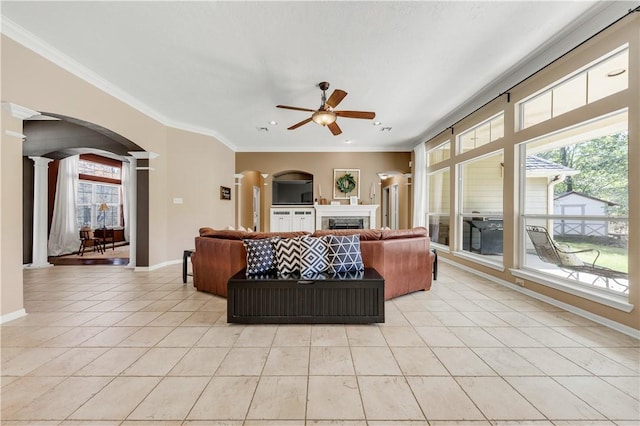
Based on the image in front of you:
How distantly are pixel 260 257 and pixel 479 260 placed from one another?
3.66 meters

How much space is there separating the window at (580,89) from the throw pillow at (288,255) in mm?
3406

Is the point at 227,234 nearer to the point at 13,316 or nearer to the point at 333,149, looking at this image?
the point at 13,316

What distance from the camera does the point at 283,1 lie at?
2174 mm

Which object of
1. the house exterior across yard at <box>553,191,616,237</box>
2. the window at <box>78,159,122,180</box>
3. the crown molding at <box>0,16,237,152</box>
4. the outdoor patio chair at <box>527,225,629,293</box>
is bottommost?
the outdoor patio chair at <box>527,225,629,293</box>

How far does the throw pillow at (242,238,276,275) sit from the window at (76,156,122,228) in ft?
22.8

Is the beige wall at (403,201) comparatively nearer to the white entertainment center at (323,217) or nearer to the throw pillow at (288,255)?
the white entertainment center at (323,217)

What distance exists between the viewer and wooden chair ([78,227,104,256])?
6203 millimetres

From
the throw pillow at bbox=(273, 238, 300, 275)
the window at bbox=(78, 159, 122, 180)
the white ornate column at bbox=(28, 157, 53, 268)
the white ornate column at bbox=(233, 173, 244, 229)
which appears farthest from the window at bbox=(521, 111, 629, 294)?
the window at bbox=(78, 159, 122, 180)

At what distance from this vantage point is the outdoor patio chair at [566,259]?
98.6 inches

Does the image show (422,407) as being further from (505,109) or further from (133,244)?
(133,244)

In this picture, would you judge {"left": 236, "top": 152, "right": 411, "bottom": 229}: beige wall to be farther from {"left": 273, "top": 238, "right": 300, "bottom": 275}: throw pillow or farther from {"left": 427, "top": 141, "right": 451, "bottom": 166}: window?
{"left": 273, "top": 238, "right": 300, "bottom": 275}: throw pillow

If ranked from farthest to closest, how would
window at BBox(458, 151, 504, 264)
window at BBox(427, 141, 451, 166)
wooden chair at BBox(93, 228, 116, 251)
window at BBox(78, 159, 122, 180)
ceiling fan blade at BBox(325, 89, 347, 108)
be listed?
window at BBox(78, 159, 122, 180)
wooden chair at BBox(93, 228, 116, 251)
window at BBox(427, 141, 451, 166)
window at BBox(458, 151, 504, 264)
ceiling fan blade at BBox(325, 89, 347, 108)

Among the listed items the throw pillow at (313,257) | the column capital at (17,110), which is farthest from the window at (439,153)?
the column capital at (17,110)

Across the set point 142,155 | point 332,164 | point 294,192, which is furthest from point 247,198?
point 142,155
